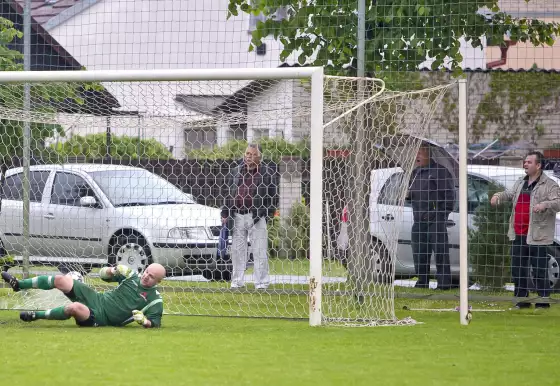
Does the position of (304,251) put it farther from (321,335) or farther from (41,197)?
(41,197)

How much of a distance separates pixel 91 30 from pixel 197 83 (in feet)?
9.59

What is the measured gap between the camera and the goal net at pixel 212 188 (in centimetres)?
978

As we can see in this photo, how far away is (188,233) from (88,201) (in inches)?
45.3

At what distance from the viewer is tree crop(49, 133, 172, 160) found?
1195cm

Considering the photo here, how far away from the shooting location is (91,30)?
40.7 ft

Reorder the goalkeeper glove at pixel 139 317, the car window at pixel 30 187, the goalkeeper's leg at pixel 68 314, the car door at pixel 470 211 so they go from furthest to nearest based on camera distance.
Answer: the car door at pixel 470 211
the car window at pixel 30 187
the goalkeeper's leg at pixel 68 314
the goalkeeper glove at pixel 139 317

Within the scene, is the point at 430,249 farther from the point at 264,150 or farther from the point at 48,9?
the point at 48,9

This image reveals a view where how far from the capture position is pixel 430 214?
37.5 ft

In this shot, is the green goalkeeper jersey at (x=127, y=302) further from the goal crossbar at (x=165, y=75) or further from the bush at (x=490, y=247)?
the bush at (x=490, y=247)

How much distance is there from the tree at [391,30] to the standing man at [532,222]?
1402mm

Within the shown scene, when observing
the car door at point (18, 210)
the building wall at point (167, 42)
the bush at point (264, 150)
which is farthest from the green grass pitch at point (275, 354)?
the building wall at point (167, 42)

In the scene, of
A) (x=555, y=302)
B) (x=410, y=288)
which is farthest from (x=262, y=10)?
(x=555, y=302)

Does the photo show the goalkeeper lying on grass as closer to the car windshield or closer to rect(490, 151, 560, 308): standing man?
the car windshield

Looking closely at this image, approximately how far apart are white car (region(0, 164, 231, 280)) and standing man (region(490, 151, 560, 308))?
120 inches
